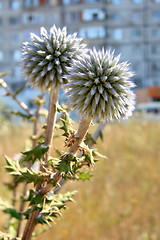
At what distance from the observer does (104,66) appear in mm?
1068

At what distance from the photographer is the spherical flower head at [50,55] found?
121 centimetres

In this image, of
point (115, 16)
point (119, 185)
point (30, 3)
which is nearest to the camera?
point (119, 185)

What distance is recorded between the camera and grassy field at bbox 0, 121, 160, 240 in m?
5.00

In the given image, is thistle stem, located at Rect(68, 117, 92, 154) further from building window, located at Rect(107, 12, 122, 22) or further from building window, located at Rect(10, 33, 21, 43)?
building window, located at Rect(10, 33, 21, 43)

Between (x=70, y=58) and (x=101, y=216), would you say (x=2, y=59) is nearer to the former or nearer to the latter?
(x=101, y=216)

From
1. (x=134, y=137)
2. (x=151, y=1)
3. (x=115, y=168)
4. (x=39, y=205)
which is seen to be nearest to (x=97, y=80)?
(x=39, y=205)

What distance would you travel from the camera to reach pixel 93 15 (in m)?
28.5

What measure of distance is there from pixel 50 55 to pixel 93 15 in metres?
28.5

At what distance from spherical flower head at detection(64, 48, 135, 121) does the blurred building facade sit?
91.5 ft

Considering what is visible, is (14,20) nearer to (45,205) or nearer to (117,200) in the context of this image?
(117,200)

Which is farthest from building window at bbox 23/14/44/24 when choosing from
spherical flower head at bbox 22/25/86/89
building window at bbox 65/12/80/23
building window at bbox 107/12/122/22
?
spherical flower head at bbox 22/25/86/89

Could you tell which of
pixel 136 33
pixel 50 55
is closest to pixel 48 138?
pixel 50 55

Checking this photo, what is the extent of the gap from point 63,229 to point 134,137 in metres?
5.05

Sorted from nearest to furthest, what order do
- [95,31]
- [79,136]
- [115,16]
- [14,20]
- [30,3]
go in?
[79,136]
[95,31]
[115,16]
[30,3]
[14,20]
